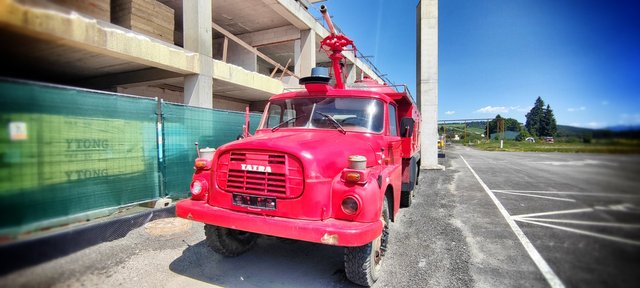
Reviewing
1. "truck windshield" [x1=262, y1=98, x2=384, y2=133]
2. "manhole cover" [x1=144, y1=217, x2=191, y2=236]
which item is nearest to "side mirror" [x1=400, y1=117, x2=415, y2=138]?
"truck windshield" [x1=262, y1=98, x2=384, y2=133]

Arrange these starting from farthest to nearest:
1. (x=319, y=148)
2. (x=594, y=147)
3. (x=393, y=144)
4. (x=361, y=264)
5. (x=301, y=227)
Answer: (x=393, y=144) < (x=319, y=148) < (x=361, y=264) < (x=301, y=227) < (x=594, y=147)

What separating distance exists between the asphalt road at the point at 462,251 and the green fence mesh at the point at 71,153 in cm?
55

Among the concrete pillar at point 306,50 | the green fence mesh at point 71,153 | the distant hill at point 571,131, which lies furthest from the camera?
the concrete pillar at point 306,50

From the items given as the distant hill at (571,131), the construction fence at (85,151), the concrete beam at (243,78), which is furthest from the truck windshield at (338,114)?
the concrete beam at (243,78)

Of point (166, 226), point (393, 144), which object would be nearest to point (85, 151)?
point (166, 226)

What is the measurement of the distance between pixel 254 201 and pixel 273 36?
45.3ft

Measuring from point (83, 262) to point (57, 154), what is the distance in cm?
131

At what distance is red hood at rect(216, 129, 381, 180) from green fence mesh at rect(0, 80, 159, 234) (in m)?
1.56

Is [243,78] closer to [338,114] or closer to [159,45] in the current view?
[159,45]

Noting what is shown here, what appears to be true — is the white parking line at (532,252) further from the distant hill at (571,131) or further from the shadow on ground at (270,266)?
the shadow on ground at (270,266)

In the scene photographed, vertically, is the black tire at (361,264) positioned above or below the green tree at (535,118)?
below

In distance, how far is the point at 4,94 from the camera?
4.43ft

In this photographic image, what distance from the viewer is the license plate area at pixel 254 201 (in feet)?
9.68

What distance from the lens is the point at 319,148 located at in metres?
3.08
